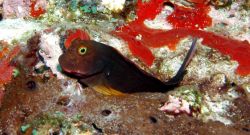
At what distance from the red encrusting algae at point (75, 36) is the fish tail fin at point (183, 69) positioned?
1163 millimetres

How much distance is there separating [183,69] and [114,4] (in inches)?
64.3

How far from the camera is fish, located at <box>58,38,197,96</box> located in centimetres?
397

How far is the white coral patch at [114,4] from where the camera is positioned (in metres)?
5.53

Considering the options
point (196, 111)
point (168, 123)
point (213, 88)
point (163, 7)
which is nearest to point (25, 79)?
point (168, 123)

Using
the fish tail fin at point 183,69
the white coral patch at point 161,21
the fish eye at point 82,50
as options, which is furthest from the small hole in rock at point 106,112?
the white coral patch at point 161,21

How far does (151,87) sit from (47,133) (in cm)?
126

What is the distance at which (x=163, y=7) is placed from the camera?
5.69m

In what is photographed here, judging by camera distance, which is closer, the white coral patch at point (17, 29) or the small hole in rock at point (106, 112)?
the small hole in rock at point (106, 112)

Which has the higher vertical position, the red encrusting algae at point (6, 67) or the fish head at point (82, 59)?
the fish head at point (82, 59)

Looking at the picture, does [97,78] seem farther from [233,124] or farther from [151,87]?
[233,124]

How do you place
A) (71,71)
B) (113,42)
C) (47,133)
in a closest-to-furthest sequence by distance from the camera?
(47,133), (71,71), (113,42)

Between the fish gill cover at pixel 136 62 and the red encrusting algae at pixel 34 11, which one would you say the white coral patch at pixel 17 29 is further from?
the red encrusting algae at pixel 34 11

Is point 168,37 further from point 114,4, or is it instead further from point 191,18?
point 114,4

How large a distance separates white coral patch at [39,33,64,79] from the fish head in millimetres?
178
